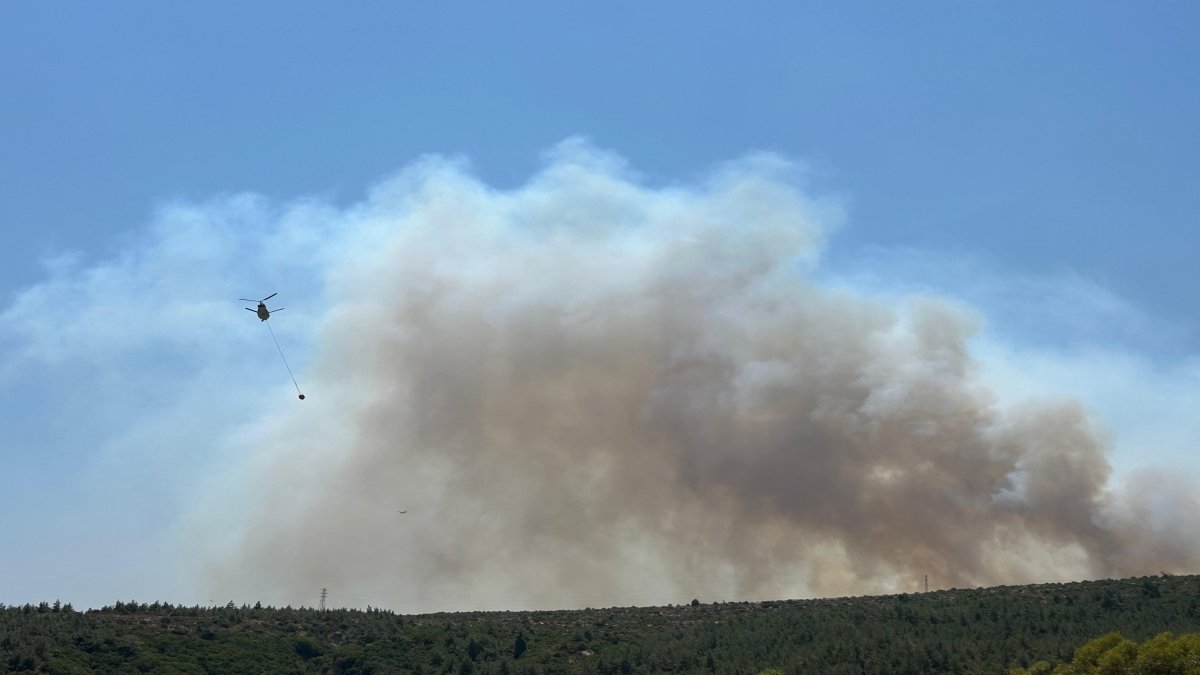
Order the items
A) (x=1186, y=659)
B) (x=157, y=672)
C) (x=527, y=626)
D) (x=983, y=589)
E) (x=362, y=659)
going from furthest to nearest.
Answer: (x=983, y=589), (x=527, y=626), (x=362, y=659), (x=157, y=672), (x=1186, y=659)

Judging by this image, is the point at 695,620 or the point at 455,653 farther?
the point at 695,620

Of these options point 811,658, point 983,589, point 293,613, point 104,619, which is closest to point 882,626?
point 811,658

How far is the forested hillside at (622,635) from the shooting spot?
96250 millimetres

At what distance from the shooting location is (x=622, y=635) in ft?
371

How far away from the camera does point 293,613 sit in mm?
116875

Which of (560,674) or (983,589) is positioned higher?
(983,589)

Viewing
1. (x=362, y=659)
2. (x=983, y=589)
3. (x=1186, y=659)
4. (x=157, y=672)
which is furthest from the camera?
(x=983, y=589)

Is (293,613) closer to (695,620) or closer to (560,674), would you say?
(560,674)

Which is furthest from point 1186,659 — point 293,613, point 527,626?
point 293,613

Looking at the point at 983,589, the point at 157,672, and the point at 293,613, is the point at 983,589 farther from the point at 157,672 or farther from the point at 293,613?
the point at 157,672

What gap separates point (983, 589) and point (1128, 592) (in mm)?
14155

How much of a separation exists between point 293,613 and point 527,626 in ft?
71.5

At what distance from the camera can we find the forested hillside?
96250 millimetres

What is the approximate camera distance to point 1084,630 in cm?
10088
